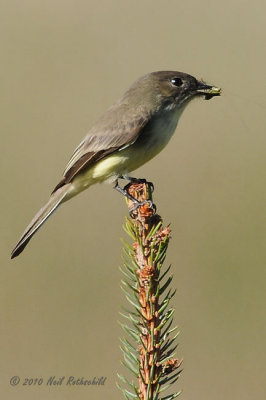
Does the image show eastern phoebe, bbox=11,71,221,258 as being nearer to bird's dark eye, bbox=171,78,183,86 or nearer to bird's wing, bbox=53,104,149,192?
bird's wing, bbox=53,104,149,192

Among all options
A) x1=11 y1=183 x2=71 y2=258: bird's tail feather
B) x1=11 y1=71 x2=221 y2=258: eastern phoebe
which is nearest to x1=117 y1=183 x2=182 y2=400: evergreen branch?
x1=11 y1=183 x2=71 y2=258: bird's tail feather

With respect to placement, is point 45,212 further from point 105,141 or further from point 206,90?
point 206,90

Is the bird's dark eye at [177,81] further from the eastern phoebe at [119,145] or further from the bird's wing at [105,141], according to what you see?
the bird's wing at [105,141]

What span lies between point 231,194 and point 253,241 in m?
0.92

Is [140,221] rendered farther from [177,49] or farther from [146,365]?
[177,49]

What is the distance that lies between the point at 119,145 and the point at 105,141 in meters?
0.11

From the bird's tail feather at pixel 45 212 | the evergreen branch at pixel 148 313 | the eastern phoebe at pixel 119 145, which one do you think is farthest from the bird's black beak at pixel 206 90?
the evergreen branch at pixel 148 313

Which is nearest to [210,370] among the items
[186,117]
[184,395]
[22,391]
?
[184,395]

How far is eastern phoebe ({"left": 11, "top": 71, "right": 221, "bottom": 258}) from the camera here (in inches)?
192

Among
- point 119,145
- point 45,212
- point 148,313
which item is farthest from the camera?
point 119,145

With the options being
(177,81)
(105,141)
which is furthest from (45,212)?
(177,81)

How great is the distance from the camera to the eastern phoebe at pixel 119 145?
16.0ft

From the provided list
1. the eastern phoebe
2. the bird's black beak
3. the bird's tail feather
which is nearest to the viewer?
the bird's tail feather

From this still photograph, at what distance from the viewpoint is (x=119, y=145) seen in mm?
4887
